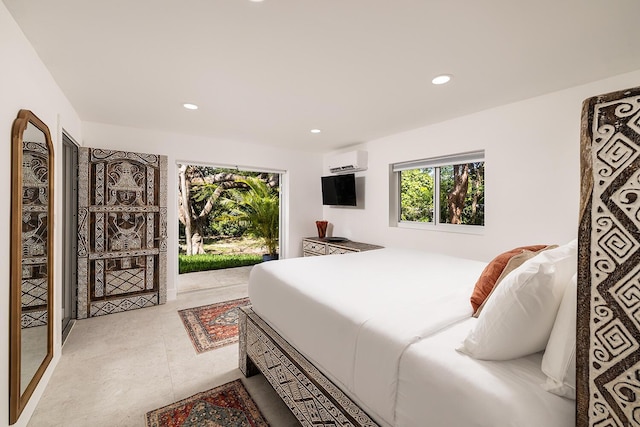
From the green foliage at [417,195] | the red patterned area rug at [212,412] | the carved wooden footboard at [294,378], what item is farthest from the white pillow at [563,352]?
the green foliage at [417,195]

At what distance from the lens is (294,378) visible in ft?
5.08

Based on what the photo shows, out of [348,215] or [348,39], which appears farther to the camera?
[348,215]

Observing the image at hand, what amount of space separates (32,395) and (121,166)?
2.47 metres

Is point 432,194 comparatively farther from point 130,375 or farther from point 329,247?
point 130,375

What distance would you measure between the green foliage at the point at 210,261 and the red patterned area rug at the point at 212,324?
2.54 meters

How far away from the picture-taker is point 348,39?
68.7 inches

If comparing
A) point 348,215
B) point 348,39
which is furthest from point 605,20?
point 348,215

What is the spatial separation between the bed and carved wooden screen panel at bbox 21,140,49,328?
129cm

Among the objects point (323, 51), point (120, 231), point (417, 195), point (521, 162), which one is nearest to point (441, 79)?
point (323, 51)

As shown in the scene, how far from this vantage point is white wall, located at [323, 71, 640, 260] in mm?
→ 2363

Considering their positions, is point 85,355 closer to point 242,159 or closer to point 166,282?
point 166,282

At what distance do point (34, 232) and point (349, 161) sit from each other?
3610 millimetres

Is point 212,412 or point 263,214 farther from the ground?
point 263,214

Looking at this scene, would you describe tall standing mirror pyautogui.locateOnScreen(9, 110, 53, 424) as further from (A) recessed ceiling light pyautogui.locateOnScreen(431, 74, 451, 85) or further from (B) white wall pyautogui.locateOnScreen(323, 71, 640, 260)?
(B) white wall pyautogui.locateOnScreen(323, 71, 640, 260)
